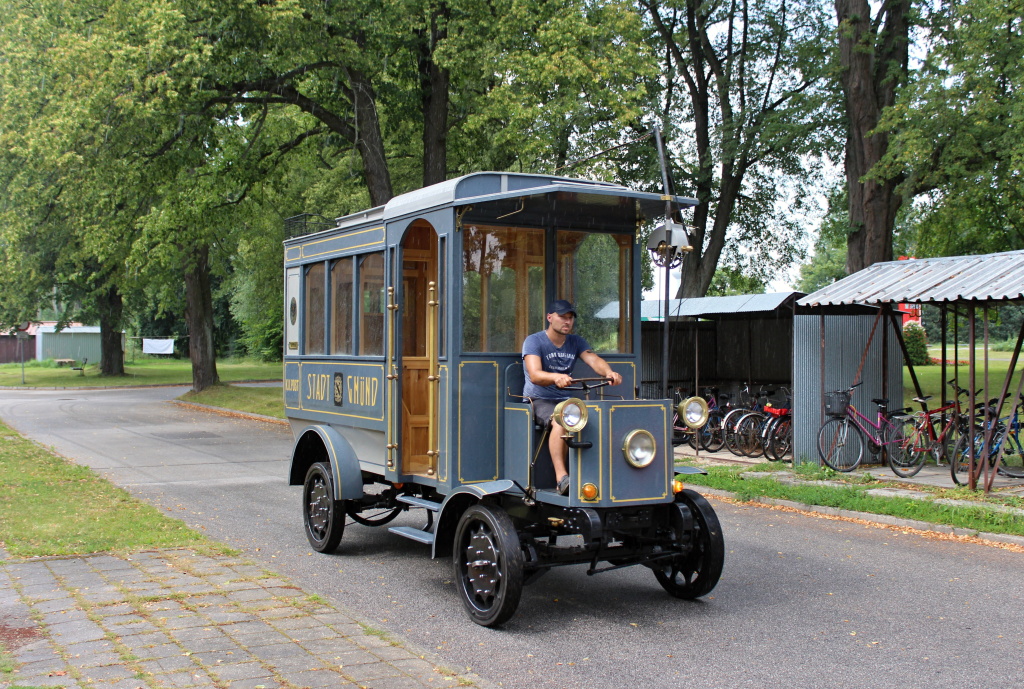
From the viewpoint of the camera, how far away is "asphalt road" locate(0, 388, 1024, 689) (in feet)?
17.8

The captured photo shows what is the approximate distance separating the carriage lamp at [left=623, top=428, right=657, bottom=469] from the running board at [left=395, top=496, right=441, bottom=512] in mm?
1838

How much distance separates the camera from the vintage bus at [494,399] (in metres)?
6.27

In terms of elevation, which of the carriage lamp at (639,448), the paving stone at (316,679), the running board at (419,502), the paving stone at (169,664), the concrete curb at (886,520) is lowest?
the concrete curb at (886,520)

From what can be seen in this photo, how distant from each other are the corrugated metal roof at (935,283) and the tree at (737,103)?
43.8 ft

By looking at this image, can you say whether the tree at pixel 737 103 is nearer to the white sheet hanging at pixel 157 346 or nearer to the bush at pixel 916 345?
the bush at pixel 916 345

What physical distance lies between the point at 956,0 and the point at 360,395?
67.5 feet

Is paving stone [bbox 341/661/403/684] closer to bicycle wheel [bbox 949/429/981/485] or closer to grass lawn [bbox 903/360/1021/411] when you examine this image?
bicycle wheel [bbox 949/429/981/485]

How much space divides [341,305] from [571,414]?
3.55 metres

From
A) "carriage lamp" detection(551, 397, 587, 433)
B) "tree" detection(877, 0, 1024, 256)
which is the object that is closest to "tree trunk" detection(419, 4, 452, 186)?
"tree" detection(877, 0, 1024, 256)

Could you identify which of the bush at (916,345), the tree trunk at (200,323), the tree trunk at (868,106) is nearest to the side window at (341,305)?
the tree trunk at (868,106)

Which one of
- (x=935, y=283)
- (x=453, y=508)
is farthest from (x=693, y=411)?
(x=935, y=283)

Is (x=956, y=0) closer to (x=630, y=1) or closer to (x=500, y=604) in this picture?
(x=630, y=1)

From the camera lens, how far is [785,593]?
7172 millimetres

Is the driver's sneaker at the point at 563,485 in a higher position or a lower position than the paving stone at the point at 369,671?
higher
